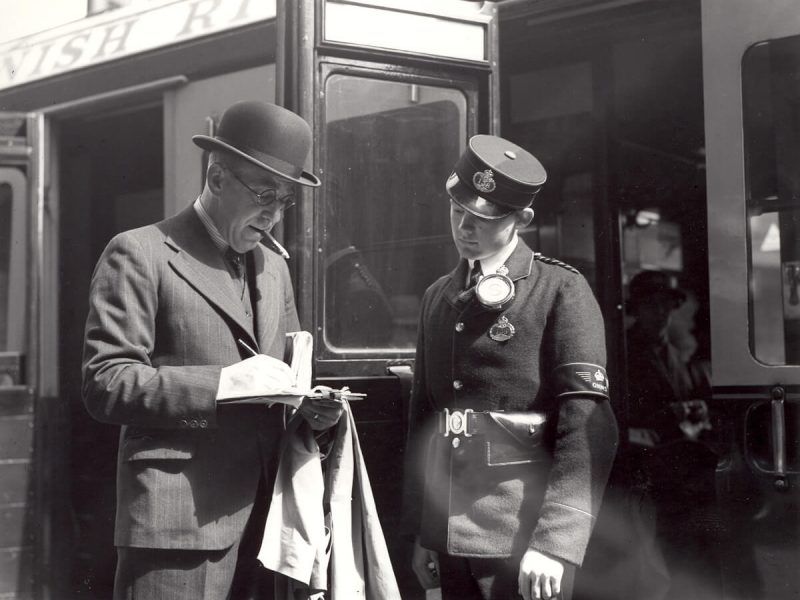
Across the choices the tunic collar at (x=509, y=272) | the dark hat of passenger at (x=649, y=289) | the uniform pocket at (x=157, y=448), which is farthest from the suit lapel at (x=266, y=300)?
the dark hat of passenger at (x=649, y=289)

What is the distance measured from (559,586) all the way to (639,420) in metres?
2.45

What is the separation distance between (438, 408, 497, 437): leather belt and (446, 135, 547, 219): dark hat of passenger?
433mm

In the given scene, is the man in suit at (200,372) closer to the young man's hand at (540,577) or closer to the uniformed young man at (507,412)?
the uniformed young man at (507,412)

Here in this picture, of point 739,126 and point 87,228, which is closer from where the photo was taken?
point 739,126

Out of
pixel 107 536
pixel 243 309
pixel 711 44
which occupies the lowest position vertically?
pixel 107 536

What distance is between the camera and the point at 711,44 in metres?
2.63

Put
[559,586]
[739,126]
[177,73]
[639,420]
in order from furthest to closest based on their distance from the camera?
[639,420]
[177,73]
[739,126]
[559,586]

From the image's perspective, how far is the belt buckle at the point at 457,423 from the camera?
210 cm

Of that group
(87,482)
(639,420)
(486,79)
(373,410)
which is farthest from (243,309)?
(87,482)

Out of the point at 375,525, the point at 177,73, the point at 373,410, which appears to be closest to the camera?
the point at 375,525

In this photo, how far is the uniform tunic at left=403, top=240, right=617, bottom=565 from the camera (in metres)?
1.96

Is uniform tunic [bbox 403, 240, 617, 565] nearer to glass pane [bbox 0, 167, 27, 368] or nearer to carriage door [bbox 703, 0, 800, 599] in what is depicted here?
carriage door [bbox 703, 0, 800, 599]

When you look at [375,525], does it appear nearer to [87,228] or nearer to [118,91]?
[118,91]

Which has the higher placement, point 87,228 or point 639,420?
point 87,228
